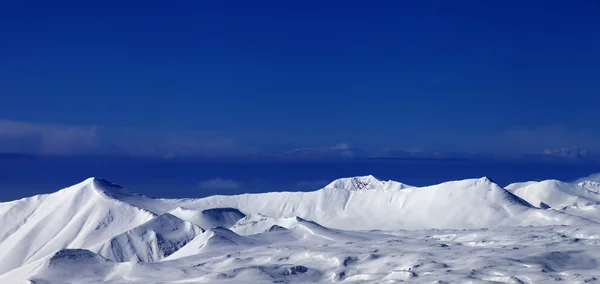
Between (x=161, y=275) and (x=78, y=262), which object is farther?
(x=78, y=262)

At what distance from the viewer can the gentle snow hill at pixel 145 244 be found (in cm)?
18812

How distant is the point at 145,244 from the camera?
19275 cm

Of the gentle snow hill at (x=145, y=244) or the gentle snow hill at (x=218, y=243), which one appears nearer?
the gentle snow hill at (x=218, y=243)

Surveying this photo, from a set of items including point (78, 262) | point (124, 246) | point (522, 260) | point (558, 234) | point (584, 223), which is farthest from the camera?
point (124, 246)

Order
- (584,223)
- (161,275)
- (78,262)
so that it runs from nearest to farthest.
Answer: (161,275)
(78,262)
(584,223)

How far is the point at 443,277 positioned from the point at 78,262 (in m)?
60.2

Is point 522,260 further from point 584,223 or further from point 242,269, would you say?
point 584,223

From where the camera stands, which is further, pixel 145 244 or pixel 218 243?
pixel 145 244

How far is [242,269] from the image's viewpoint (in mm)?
123312

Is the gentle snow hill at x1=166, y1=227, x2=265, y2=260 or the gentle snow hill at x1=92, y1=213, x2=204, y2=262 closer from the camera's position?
the gentle snow hill at x1=166, y1=227, x2=265, y2=260

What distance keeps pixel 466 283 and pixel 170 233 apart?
349 feet

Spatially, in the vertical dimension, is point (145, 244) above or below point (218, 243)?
below

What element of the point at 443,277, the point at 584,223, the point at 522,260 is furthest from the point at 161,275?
the point at 584,223

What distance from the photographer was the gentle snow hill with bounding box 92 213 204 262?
617 ft
